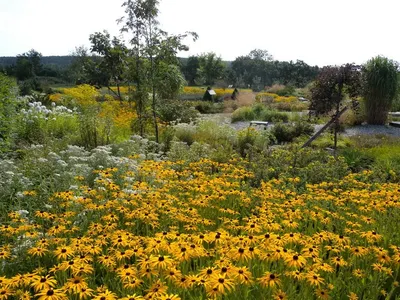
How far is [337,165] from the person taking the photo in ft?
23.6

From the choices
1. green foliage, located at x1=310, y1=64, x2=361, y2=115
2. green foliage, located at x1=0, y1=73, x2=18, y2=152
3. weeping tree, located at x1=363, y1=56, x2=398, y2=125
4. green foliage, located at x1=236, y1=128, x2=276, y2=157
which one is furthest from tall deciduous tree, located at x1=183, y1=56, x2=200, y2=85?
green foliage, located at x1=0, y1=73, x2=18, y2=152

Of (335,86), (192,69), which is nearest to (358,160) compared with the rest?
(335,86)

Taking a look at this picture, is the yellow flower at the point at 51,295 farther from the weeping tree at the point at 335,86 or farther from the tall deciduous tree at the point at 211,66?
the tall deciduous tree at the point at 211,66

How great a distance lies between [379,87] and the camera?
14.7m

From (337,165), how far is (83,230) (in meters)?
5.25

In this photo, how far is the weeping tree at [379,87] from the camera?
1458cm

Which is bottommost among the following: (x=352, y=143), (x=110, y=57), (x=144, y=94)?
(x=352, y=143)

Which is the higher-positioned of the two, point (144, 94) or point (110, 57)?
point (110, 57)

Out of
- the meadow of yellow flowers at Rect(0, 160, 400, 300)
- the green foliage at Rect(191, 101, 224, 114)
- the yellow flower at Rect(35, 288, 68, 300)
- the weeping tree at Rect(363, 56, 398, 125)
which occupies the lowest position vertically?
the green foliage at Rect(191, 101, 224, 114)

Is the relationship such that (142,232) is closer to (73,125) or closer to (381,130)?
(73,125)

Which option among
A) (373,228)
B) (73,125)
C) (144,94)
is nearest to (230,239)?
(373,228)

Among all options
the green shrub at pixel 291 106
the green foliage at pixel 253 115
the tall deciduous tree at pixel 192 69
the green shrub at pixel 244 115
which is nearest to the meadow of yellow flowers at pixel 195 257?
the green foliage at pixel 253 115

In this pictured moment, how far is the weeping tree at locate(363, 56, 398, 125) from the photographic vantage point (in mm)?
14578

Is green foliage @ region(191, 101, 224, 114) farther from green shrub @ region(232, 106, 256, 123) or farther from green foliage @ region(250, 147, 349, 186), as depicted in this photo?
green foliage @ region(250, 147, 349, 186)
